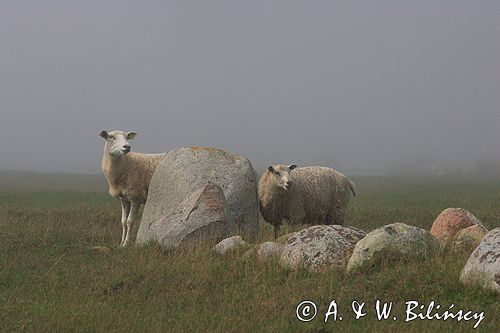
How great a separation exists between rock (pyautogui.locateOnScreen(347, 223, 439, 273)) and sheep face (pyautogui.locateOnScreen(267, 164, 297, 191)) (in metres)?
5.86

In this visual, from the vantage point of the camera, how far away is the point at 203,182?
14.3 meters

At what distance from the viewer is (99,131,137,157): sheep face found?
15156mm

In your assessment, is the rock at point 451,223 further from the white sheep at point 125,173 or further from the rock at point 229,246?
the white sheep at point 125,173

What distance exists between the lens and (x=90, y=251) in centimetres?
1282

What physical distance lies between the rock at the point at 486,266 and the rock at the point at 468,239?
6.28ft

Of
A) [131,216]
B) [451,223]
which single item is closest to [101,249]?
[131,216]

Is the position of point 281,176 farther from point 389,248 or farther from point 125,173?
point 389,248

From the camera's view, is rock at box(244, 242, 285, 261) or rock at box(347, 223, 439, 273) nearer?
rock at box(347, 223, 439, 273)

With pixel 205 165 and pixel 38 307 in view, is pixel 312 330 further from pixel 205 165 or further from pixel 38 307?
pixel 205 165

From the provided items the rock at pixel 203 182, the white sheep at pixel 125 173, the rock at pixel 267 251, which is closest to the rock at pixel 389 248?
the rock at pixel 267 251

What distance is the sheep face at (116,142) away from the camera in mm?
15156

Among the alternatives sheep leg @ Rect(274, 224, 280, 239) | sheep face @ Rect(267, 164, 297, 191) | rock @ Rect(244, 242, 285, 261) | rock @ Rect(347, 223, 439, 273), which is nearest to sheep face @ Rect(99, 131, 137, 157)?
sheep face @ Rect(267, 164, 297, 191)

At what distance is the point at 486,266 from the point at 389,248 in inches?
70.6

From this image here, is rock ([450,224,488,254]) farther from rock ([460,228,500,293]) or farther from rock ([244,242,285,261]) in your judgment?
rock ([244,242,285,261])
